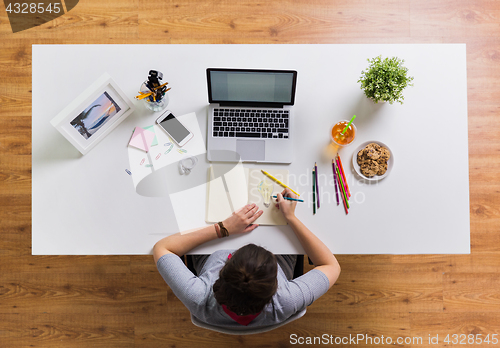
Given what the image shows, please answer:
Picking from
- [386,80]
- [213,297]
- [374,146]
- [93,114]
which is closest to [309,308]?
[213,297]

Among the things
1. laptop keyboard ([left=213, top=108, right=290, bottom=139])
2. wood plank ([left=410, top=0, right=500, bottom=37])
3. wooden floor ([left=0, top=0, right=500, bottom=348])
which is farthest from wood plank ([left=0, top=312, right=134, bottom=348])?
wood plank ([left=410, top=0, right=500, bottom=37])

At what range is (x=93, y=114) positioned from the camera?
3.47 feet

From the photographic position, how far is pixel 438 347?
172 centimetres

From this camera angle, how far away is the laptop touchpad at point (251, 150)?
3.73 ft

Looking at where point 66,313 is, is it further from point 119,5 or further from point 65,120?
point 119,5

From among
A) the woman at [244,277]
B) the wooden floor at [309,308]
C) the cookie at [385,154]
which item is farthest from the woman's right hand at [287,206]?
the wooden floor at [309,308]

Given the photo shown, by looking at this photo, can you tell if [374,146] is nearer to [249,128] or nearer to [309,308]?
[249,128]

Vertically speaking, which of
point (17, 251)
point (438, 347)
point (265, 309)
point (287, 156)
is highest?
point (287, 156)

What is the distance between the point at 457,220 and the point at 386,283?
0.74 m

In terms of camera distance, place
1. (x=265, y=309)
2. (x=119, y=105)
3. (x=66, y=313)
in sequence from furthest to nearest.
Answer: (x=66, y=313) → (x=119, y=105) → (x=265, y=309)

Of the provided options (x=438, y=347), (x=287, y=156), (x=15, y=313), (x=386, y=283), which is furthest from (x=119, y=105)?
(x=438, y=347)

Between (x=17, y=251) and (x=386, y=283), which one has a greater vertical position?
(x=17, y=251)

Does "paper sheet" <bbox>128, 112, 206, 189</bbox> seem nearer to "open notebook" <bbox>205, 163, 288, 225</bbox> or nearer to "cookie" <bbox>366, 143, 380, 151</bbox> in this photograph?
"open notebook" <bbox>205, 163, 288, 225</bbox>

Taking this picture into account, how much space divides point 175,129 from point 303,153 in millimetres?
500
